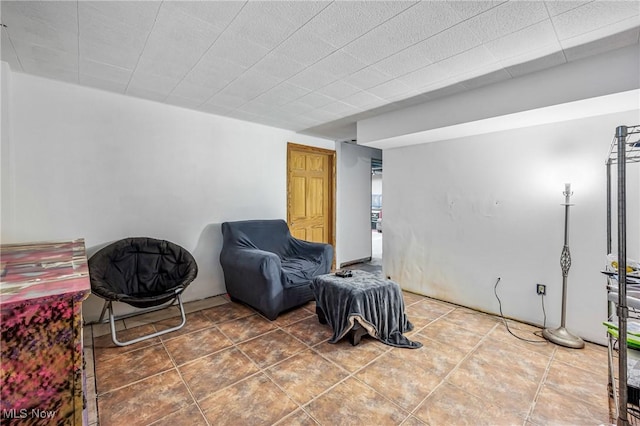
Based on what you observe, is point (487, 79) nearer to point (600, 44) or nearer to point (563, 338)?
point (600, 44)

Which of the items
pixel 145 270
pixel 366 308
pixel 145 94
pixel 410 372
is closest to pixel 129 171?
pixel 145 94

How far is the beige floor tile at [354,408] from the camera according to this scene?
163 centimetres

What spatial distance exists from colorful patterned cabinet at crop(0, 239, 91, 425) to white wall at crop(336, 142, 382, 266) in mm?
4391

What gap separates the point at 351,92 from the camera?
2.84 metres

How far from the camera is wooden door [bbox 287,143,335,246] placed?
4.57 m

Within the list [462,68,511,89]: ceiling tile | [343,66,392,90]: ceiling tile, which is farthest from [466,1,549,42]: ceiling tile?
[343,66,392,90]: ceiling tile

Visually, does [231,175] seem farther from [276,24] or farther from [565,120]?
[565,120]

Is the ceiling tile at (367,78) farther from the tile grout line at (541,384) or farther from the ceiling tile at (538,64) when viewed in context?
the tile grout line at (541,384)

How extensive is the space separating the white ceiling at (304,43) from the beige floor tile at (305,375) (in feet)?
7.61

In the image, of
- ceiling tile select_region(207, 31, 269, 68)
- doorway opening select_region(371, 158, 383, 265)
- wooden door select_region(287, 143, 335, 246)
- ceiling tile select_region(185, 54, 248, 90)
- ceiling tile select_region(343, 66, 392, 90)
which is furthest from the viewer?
doorway opening select_region(371, 158, 383, 265)

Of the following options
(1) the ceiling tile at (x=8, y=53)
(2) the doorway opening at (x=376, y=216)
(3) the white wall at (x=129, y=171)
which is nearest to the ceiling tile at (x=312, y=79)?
(3) the white wall at (x=129, y=171)

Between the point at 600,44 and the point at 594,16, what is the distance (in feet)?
1.43

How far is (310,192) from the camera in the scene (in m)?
4.85

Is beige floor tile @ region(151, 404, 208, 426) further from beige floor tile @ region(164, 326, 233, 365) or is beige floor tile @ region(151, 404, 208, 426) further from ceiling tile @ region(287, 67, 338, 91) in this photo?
ceiling tile @ region(287, 67, 338, 91)
